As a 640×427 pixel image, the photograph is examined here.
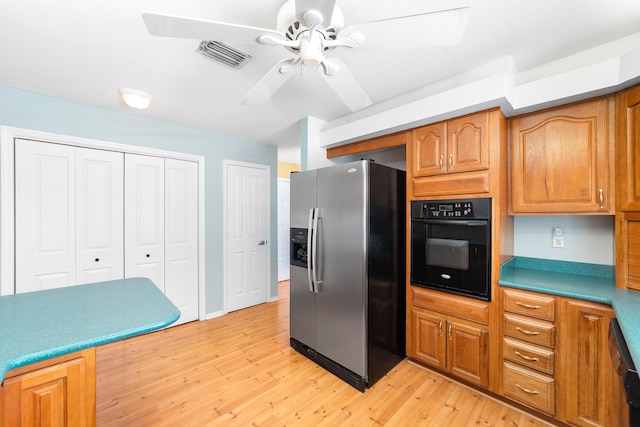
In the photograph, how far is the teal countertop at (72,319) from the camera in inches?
34.4

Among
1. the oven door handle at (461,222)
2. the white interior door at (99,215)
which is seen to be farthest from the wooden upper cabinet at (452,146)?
the white interior door at (99,215)

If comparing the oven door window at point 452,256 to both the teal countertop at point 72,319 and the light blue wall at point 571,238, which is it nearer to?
the light blue wall at point 571,238

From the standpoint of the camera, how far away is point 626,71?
152cm

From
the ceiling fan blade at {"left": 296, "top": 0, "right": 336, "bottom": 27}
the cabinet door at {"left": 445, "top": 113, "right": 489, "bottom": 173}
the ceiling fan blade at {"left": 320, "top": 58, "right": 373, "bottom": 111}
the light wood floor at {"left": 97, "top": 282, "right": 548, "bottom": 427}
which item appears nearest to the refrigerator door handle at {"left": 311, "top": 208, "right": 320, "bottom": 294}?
the light wood floor at {"left": 97, "top": 282, "right": 548, "bottom": 427}

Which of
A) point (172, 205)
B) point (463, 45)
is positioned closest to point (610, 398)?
point (463, 45)

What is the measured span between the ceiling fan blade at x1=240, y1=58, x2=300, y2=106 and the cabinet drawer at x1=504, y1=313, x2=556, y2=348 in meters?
2.11

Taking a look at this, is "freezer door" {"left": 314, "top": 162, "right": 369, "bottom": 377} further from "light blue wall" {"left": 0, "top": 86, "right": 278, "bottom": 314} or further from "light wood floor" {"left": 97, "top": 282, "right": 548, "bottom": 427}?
"light blue wall" {"left": 0, "top": 86, "right": 278, "bottom": 314}

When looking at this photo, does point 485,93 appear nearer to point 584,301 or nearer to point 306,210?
point 584,301

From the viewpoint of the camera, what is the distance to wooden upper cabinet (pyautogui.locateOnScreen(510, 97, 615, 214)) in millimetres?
1709

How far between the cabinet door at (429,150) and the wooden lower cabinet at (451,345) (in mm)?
1176

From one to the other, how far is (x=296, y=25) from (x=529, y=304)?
84.8 inches

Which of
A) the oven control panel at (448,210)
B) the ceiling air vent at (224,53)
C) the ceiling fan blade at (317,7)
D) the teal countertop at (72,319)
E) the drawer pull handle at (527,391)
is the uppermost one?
the ceiling air vent at (224,53)

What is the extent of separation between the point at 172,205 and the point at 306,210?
1.86 meters

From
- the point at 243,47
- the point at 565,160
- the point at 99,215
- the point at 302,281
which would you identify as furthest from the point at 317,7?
the point at 99,215
